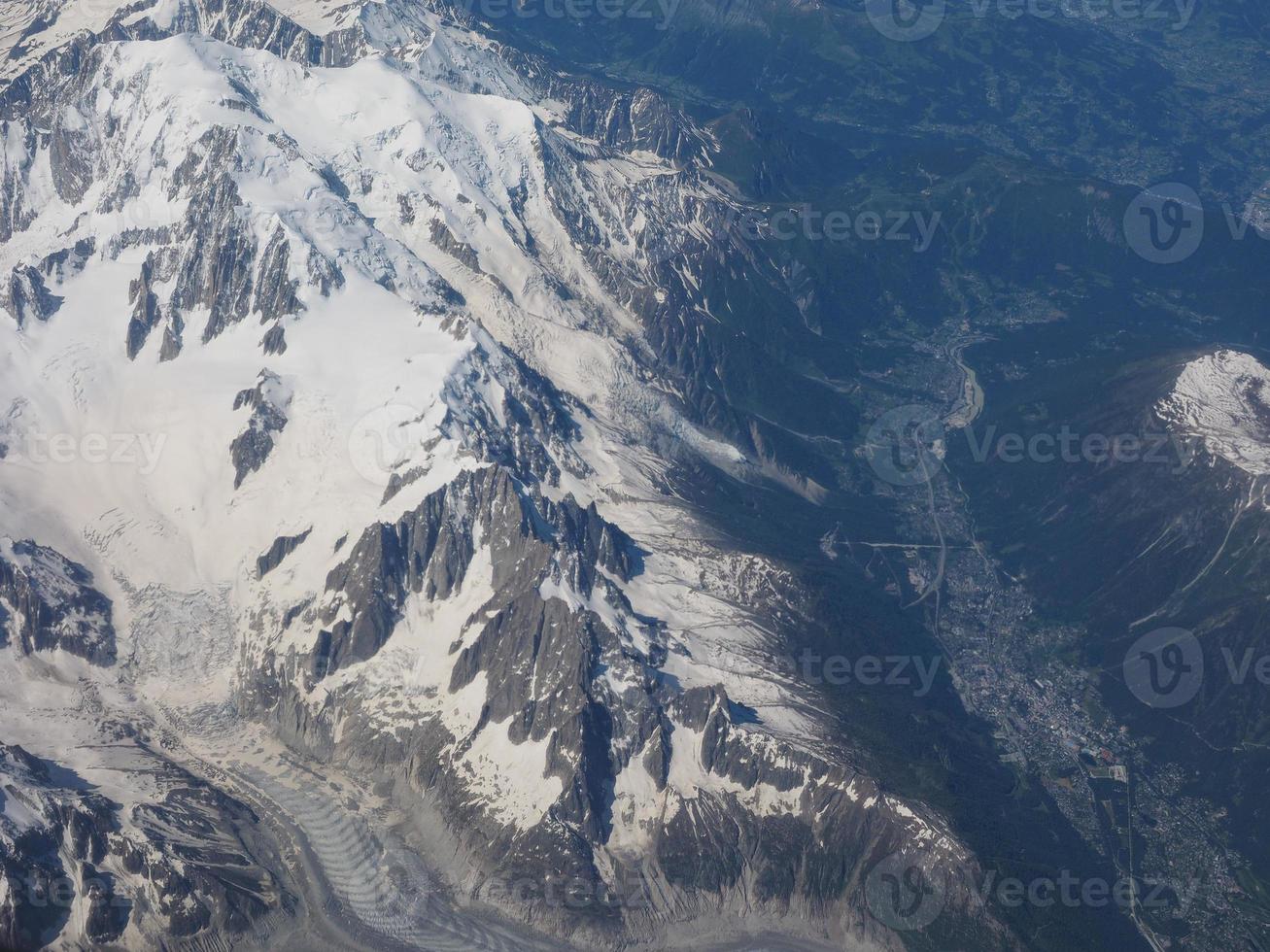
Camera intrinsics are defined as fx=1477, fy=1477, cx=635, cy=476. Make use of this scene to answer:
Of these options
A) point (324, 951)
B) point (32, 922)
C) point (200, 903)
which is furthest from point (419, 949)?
point (32, 922)

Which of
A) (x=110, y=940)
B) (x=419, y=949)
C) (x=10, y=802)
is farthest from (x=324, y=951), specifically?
(x=10, y=802)

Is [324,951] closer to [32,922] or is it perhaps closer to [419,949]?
[419,949]

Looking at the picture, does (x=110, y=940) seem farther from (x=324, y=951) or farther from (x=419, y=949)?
(x=419, y=949)

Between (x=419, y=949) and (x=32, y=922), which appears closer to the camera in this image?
(x=32, y=922)

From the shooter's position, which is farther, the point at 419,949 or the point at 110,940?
the point at 419,949

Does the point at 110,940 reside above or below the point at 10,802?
below

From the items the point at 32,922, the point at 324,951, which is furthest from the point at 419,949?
the point at 32,922

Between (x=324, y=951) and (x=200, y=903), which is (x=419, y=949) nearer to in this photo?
(x=324, y=951)
